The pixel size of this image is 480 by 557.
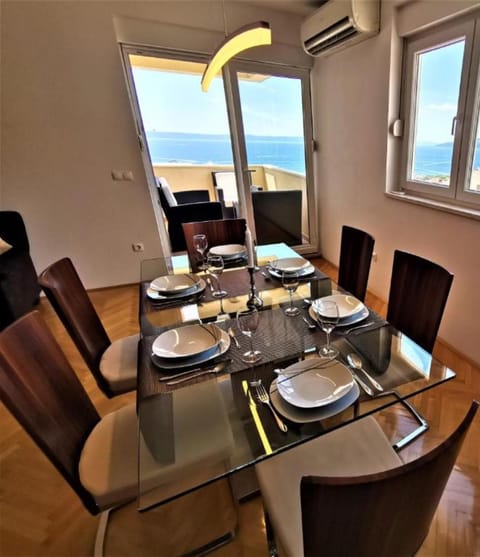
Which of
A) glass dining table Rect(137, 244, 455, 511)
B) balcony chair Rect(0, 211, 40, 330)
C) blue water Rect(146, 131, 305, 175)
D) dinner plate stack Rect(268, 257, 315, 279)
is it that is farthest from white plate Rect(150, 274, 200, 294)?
blue water Rect(146, 131, 305, 175)

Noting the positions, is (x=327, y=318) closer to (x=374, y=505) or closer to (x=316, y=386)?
(x=316, y=386)

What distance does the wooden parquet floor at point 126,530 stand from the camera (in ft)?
3.64

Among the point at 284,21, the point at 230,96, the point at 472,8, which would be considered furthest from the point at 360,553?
the point at 284,21

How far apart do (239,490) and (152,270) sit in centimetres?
124

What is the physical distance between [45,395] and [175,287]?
2.49ft

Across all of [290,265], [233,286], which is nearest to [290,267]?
[290,265]

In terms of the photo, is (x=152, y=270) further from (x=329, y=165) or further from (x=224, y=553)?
(x=329, y=165)

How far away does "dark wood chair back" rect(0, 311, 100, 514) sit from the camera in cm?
81

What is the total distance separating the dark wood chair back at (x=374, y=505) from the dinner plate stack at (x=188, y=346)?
60cm

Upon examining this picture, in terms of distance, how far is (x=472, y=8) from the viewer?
1648mm

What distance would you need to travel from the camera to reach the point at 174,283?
1.59m

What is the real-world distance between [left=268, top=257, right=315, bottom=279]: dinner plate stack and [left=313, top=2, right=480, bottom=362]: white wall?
3.43 feet

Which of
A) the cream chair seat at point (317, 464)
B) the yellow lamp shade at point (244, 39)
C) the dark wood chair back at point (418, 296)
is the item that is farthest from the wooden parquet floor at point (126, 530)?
the yellow lamp shade at point (244, 39)

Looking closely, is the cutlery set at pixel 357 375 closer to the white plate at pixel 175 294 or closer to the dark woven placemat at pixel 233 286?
the dark woven placemat at pixel 233 286
